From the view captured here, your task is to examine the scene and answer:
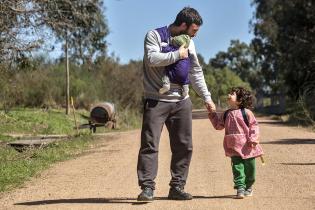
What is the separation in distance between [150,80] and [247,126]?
1295 mm

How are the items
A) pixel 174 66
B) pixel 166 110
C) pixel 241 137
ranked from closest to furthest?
pixel 174 66 → pixel 166 110 → pixel 241 137

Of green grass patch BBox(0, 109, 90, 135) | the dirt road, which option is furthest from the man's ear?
green grass patch BBox(0, 109, 90, 135)

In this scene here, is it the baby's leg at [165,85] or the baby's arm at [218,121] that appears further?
the baby's arm at [218,121]

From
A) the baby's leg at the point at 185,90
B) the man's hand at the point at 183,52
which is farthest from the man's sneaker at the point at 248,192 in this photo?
the man's hand at the point at 183,52

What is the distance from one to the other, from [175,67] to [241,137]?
1.17 m

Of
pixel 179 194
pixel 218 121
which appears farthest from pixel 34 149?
pixel 179 194

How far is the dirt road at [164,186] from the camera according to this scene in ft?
24.1

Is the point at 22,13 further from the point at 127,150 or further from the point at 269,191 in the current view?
the point at 269,191

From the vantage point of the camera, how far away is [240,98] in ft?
25.7

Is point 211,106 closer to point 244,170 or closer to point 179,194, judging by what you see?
point 244,170

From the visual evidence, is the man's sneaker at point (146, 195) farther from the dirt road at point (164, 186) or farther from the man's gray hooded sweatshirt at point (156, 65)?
the man's gray hooded sweatshirt at point (156, 65)

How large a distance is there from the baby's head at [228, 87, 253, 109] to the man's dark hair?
99 cm

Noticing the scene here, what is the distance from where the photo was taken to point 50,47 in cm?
1920

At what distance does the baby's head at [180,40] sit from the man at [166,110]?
2.6 inches
